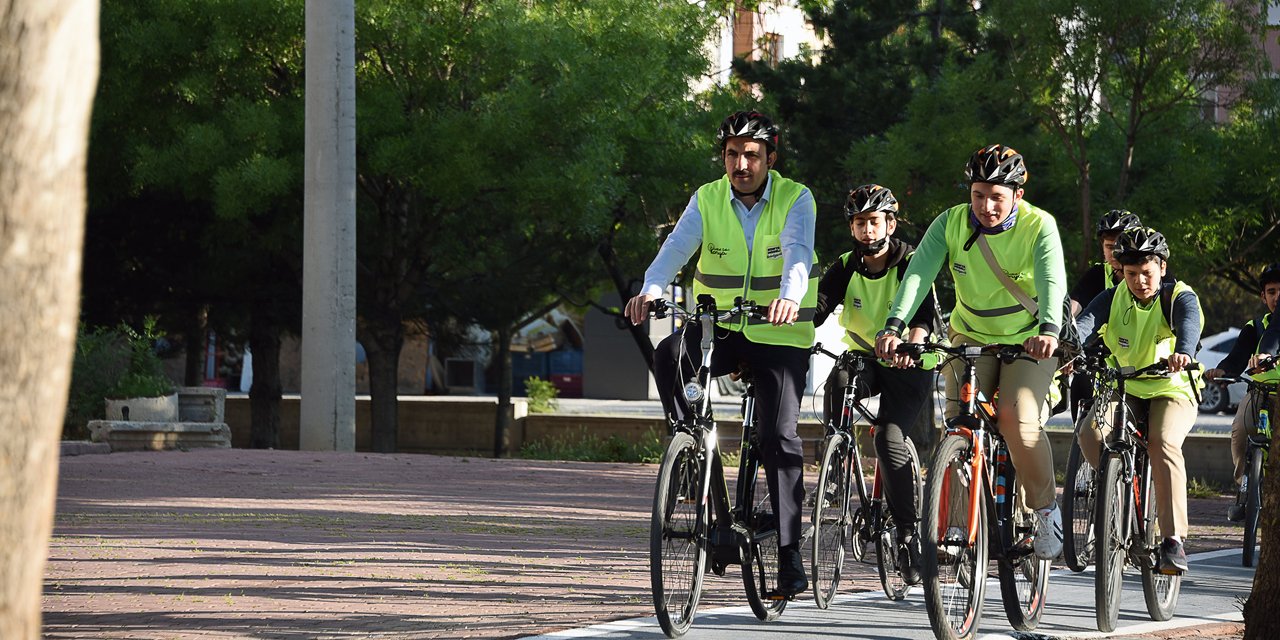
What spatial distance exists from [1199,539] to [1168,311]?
186 inches

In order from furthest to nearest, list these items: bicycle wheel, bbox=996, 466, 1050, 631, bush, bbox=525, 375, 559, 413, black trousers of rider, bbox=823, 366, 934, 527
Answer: bush, bbox=525, 375, 559, 413 < black trousers of rider, bbox=823, 366, 934, 527 < bicycle wheel, bbox=996, 466, 1050, 631

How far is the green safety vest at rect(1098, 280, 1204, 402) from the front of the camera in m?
A: 8.25

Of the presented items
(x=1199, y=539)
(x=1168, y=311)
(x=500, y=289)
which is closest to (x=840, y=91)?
(x=500, y=289)

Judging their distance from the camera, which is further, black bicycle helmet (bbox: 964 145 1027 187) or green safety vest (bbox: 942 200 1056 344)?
green safety vest (bbox: 942 200 1056 344)

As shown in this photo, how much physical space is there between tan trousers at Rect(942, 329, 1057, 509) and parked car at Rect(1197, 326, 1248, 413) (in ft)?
98.8

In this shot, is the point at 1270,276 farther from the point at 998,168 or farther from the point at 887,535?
the point at 998,168

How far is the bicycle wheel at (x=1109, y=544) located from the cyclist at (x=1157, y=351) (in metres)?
0.40

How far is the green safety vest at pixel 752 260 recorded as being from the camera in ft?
22.3

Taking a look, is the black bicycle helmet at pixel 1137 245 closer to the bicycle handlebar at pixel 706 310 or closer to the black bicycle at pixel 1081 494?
the black bicycle at pixel 1081 494

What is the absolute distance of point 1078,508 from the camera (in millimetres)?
7883

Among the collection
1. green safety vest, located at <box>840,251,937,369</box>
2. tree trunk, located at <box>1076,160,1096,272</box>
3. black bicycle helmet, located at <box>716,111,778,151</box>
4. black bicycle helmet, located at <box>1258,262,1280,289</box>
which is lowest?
green safety vest, located at <box>840,251,937,369</box>

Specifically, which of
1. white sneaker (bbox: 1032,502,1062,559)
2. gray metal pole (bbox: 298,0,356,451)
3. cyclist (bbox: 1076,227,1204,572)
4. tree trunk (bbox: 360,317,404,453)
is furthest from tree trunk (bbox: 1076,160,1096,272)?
white sneaker (bbox: 1032,502,1062,559)

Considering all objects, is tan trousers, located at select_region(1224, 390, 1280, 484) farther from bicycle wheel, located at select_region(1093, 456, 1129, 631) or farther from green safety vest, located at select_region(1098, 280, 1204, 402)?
bicycle wheel, located at select_region(1093, 456, 1129, 631)

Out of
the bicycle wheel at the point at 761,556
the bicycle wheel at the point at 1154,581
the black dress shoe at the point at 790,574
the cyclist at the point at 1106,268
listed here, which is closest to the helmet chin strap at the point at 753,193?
the bicycle wheel at the point at 761,556
